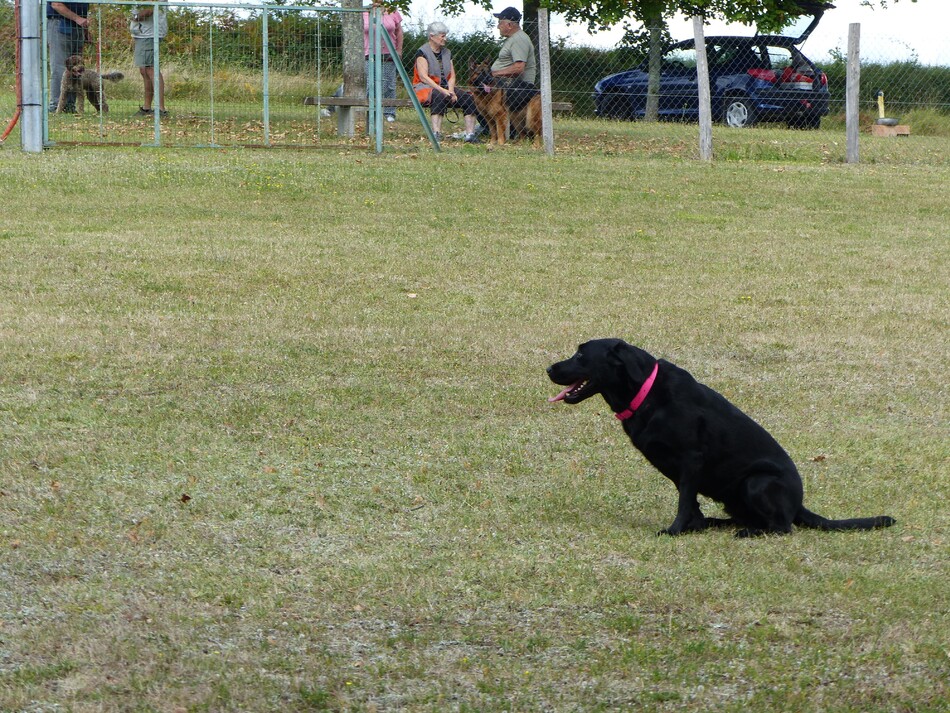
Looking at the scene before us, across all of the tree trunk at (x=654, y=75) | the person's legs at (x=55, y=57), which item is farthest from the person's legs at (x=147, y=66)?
the tree trunk at (x=654, y=75)

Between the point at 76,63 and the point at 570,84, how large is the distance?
733cm

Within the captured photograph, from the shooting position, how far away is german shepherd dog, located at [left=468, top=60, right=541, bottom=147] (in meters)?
17.6

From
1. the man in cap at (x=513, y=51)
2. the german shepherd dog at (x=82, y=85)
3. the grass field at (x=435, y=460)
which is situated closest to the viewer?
the grass field at (x=435, y=460)

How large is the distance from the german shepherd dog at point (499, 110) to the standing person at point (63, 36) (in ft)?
16.7

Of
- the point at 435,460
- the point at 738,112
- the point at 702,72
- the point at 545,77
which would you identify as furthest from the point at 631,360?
the point at 738,112

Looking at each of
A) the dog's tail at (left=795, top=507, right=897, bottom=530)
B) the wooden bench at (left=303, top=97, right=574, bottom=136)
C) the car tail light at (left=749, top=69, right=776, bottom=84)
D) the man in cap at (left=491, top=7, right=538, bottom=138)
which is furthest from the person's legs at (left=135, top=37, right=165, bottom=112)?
the dog's tail at (left=795, top=507, right=897, bottom=530)

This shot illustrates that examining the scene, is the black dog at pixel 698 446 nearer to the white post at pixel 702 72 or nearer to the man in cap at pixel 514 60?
the white post at pixel 702 72

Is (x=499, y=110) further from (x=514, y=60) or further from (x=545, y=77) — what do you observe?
(x=545, y=77)

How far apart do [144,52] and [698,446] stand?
13.8m

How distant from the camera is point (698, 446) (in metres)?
4.81

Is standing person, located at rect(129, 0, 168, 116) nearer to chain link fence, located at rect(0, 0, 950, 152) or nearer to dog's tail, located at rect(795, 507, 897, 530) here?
chain link fence, located at rect(0, 0, 950, 152)

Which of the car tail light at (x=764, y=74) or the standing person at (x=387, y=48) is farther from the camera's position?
the car tail light at (x=764, y=74)

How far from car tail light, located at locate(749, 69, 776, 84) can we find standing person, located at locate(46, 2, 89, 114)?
10.5 metres

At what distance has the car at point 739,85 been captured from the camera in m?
20.8
